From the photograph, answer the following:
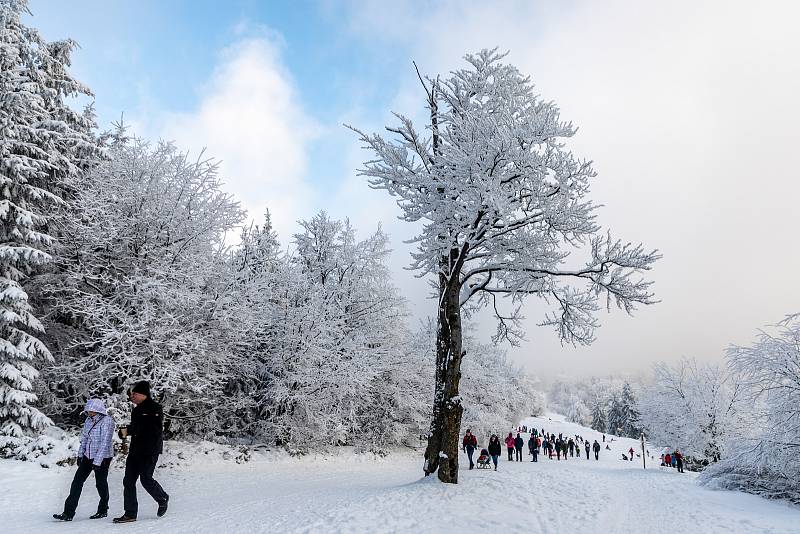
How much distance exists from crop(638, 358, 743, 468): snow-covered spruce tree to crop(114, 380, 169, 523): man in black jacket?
3065 cm

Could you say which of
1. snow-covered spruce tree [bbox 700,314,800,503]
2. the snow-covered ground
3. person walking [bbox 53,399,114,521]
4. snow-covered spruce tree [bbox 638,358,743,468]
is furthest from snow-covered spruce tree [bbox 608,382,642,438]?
person walking [bbox 53,399,114,521]

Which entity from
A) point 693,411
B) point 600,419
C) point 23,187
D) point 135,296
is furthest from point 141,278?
point 600,419

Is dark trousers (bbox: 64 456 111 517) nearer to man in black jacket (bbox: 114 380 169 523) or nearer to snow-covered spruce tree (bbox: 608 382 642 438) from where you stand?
man in black jacket (bbox: 114 380 169 523)

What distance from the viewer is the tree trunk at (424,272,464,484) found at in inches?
409

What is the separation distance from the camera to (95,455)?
7.27 m

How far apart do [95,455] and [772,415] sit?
1525 cm

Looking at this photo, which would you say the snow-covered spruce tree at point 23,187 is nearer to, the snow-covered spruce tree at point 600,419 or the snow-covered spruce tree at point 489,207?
the snow-covered spruce tree at point 489,207

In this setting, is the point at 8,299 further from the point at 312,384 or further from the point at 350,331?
the point at 350,331

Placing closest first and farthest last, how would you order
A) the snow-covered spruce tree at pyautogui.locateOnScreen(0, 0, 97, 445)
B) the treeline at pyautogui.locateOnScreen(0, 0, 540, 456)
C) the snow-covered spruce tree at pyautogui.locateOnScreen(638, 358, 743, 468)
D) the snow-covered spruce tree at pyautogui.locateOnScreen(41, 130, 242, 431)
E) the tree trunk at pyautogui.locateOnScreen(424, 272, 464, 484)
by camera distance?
the tree trunk at pyautogui.locateOnScreen(424, 272, 464, 484)
the snow-covered spruce tree at pyautogui.locateOnScreen(0, 0, 97, 445)
the treeline at pyautogui.locateOnScreen(0, 0, 540, 456)
the snow-covered spruce tree at pyautogui.locateOnScreen(41, 130, 242, 431)
the snow-covered spruce tree at pyautogui.locateOnScreen(638, 358, 743, 468)

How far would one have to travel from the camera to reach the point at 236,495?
10.7 metres

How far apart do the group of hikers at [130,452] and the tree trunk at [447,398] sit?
5642 millimetres

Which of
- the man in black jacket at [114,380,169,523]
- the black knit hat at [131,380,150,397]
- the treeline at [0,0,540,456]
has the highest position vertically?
the treeline at [0,0,540,456]

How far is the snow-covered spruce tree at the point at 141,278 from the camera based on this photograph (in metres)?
14.4

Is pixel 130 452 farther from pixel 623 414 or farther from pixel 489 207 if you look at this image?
pixel 623 414
